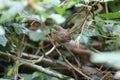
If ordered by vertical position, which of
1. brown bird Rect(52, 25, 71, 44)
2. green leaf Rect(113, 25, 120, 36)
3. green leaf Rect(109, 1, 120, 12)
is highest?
A: green leaf Rect(109, 1, 120, 12)

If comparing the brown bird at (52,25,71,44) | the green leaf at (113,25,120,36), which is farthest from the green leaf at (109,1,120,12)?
the brown bird at (52,25,71,44)

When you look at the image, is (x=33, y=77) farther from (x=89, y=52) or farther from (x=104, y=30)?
(x=89, y=52)

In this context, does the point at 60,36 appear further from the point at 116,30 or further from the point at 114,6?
the point at 114,6

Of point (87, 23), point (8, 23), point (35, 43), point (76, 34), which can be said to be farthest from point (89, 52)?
point (8, 23)

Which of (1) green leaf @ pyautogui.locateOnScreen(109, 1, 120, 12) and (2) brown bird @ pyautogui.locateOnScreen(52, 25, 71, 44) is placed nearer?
(2) brown bird @ pyautogui.locateOnScreen(52, 25, 71, 44)

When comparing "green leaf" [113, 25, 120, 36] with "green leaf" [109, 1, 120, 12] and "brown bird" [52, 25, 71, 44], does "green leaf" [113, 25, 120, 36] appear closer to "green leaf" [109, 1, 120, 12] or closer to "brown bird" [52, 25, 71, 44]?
"brown bird" [52, 25, 71, 44]

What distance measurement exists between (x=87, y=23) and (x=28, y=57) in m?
0.51

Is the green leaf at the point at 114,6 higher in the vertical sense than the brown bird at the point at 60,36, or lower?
higher

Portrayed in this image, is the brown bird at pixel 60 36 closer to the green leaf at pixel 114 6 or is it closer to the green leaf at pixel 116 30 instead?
the green leaf at pixel 116 30

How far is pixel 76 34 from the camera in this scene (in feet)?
4.22

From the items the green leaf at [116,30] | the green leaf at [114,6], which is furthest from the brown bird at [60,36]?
the green leaf at [114,6]

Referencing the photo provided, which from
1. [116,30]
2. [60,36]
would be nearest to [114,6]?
[116,30]

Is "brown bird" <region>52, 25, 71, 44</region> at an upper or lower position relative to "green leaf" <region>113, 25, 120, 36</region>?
lower

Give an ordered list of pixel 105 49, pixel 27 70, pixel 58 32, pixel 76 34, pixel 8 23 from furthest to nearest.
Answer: pixel 105 49 → pixel 27 70 → pixel 76 34 → pixel 8 23 → pixel 58 32
